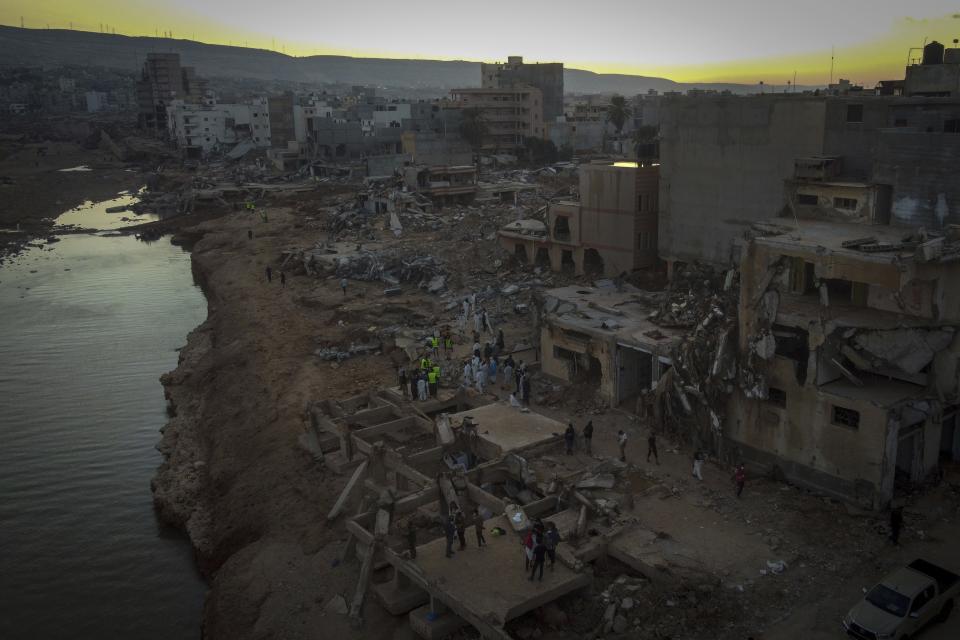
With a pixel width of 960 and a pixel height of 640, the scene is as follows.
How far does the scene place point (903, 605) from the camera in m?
12.4

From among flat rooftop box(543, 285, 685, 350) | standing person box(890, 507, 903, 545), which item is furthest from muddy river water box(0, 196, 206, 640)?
standing person box(890, 507, 903, 545)

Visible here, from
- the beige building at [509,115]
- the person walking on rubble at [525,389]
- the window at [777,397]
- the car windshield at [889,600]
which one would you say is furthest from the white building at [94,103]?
the car windshield at [889,600]

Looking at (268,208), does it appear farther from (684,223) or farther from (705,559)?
(705,559)

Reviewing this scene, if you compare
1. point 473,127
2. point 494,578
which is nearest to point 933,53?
point 494,578

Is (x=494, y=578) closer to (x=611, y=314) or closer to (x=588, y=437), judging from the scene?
(x=588, y=437)

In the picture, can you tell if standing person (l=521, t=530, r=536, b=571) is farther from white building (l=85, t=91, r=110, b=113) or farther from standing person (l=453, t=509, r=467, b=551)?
white building (l=85, t=91, r=110, b=113)

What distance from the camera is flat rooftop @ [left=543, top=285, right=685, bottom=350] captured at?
21.8 m

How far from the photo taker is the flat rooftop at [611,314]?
21.8 m

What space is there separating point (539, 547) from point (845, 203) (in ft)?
51.1

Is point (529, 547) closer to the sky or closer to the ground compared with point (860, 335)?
closer to the ground

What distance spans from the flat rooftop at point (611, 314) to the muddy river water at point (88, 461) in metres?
11.8

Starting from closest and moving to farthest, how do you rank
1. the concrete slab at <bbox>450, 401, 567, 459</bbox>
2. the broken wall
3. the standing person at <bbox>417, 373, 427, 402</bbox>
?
1. the concrete slab at <bbox>450, 401, 567, 459</bbox>
2. the standing person at <bbox>417, 373, 427, 402</bbox>
3. the broken wall

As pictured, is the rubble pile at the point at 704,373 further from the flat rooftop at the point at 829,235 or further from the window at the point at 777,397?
the flat rooftop at the point at 829,235

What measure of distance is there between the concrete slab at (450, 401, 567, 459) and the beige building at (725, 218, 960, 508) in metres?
4.45
